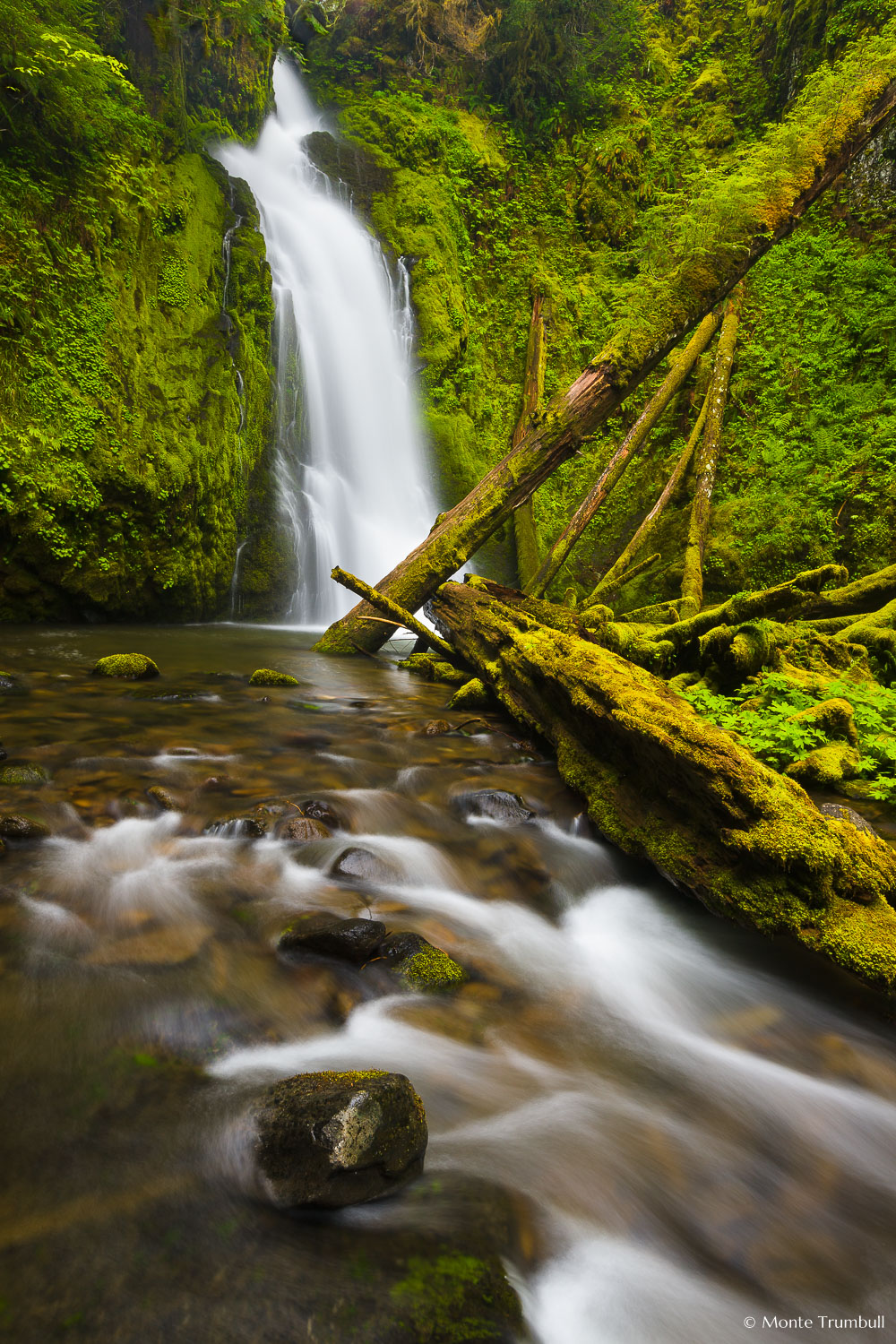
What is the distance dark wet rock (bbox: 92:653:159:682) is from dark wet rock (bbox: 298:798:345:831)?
3.30 metres

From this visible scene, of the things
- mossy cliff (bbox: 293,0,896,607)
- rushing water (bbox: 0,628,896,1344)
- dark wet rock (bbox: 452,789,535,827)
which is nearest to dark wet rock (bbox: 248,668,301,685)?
rushing water (bbox: 0,628,896,1344)

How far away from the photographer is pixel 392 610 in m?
7.45

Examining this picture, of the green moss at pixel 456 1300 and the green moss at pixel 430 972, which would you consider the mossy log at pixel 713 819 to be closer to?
the green moss at pixel 430 972

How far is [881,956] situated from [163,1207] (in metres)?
2.20

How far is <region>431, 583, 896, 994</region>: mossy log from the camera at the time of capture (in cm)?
241

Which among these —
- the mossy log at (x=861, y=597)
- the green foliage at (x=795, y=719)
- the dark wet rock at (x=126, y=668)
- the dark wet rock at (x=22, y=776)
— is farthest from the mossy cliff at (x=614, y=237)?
the dark wet rock at (x=22, y=776)

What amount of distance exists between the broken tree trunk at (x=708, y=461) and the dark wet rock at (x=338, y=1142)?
21.4 ft

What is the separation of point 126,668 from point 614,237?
15.3 meters

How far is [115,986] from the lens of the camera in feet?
7.58

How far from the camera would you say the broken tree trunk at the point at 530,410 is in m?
12.6

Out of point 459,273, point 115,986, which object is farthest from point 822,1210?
point 459,273

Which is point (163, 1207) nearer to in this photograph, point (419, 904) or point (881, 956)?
point (419, 904)

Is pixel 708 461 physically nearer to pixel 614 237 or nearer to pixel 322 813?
pixel 614 237

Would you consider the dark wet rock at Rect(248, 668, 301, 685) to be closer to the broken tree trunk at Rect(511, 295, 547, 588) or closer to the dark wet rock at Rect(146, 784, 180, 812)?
the dark wet rock at Rect(146, 784, 180, 812)
